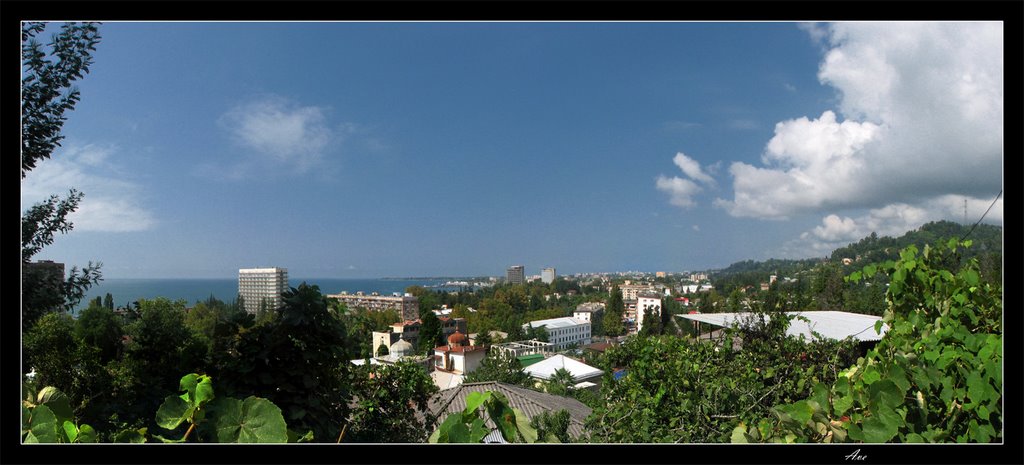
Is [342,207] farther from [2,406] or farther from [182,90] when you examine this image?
[2,406]

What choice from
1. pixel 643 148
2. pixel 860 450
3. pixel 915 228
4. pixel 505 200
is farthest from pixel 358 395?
pixel 915 228

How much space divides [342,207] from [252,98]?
44cm

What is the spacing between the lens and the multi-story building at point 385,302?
6.35 feet

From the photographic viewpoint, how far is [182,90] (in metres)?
1.55

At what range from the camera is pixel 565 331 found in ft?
7.40

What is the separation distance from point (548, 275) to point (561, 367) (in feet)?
2.98

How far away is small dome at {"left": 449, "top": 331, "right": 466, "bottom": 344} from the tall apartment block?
61cm

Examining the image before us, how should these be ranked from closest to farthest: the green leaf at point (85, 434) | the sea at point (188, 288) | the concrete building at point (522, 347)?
the green leaf at point (85, 434), the sea at point (188, 288), the concrete building at point (522, 347)

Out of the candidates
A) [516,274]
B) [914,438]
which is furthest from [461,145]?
[914,438]

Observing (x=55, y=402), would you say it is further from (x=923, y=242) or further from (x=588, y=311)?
(x=923, y=242)

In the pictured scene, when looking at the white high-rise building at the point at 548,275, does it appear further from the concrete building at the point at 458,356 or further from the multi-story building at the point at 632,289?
the concrete building at the point at 458,356

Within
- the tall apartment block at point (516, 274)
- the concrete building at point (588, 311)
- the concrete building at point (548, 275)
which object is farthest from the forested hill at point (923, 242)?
the tall apartment block at point (516, 274)

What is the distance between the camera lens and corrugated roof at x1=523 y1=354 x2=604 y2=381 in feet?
8.13

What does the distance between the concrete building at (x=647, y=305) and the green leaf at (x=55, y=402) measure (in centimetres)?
186
